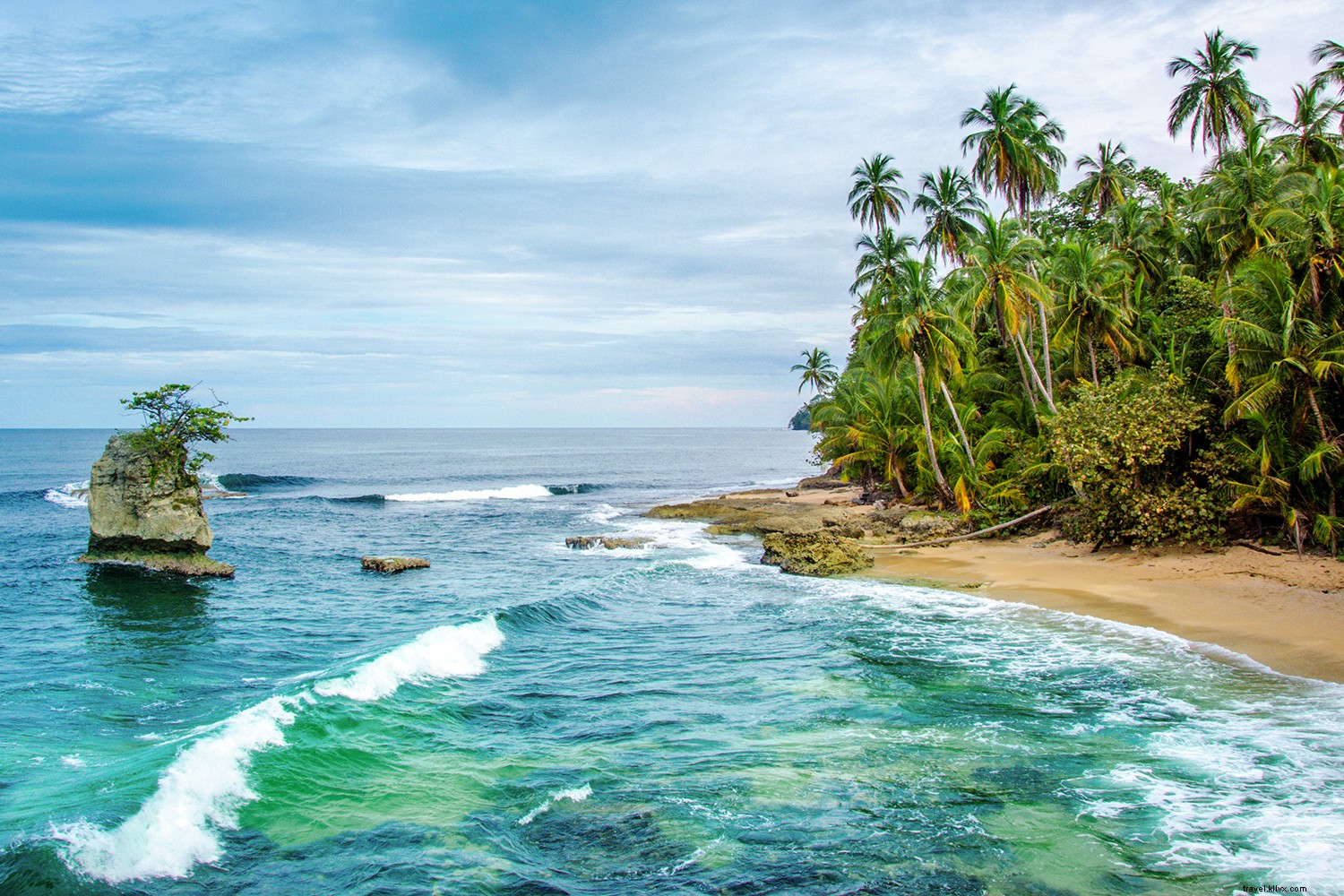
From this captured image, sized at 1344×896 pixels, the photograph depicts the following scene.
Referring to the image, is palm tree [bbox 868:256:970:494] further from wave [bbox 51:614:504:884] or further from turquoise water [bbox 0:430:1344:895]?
wave [bbox 51:614:504:884]

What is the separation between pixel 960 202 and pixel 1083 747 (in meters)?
30.1

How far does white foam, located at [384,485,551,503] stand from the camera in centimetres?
5750

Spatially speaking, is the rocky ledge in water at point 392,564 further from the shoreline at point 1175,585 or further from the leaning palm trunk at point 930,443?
the leaning palm trunk at point 930,443

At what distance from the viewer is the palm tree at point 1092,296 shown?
25.9m

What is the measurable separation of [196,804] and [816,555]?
19.1 meters

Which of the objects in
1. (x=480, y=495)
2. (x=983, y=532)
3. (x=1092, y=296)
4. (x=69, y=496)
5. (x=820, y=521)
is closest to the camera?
(x=1092, y=296)

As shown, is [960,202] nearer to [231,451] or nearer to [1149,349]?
[1149,349]

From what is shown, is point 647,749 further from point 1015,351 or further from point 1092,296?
point 1015,351

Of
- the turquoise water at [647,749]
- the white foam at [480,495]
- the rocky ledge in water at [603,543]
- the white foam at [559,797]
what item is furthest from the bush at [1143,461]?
the white foam at [480,495]

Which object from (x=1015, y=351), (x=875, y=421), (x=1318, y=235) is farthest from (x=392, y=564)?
(x=1318, y=235)

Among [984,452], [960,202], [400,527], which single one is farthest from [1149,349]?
[400,527]

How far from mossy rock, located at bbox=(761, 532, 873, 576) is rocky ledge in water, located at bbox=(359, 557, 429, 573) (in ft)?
40.4

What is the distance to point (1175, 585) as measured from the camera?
19.0m

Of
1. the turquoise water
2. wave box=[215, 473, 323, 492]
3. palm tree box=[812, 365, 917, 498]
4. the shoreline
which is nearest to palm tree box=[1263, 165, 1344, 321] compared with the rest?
the shoreline
